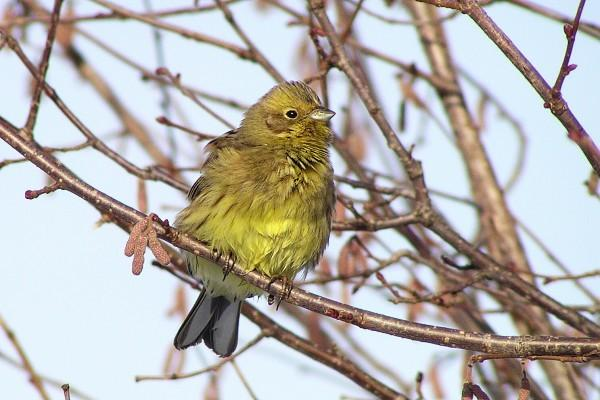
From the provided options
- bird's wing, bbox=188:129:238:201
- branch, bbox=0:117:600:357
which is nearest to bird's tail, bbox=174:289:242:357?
bird's wing, bbox=188:129:238:201

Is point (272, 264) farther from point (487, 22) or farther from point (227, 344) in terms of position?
point (487, 22)

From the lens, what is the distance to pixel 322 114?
5629 millimetres

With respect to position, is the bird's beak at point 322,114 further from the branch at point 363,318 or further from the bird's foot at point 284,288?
the branch at point 363,318

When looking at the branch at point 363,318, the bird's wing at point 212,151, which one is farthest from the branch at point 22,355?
the bird's wing at point 212,151

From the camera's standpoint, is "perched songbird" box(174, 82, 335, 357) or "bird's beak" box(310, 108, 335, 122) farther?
"bird's beak" box(310, 108, 335, 122)

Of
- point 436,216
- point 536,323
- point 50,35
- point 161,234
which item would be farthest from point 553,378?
point 50,35

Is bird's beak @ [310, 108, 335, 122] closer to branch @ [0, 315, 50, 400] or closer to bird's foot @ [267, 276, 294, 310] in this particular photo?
bird's foot @ [267, 276, 294, 310]

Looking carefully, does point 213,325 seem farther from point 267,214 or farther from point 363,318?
point 363,318

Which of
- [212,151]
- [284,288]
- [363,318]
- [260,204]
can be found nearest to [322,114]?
[212,151]

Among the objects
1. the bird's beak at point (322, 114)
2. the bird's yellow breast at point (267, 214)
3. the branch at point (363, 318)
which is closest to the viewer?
the branch at point (363, 318)

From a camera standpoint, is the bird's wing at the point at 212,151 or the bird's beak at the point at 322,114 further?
A: the bird's beak at the point at 322,114

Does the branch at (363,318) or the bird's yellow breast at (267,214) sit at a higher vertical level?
the bird's yellow breast at (267,214)

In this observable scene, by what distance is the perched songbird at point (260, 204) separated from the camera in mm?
5020

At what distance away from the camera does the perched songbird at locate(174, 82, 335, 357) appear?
16.5 feet
